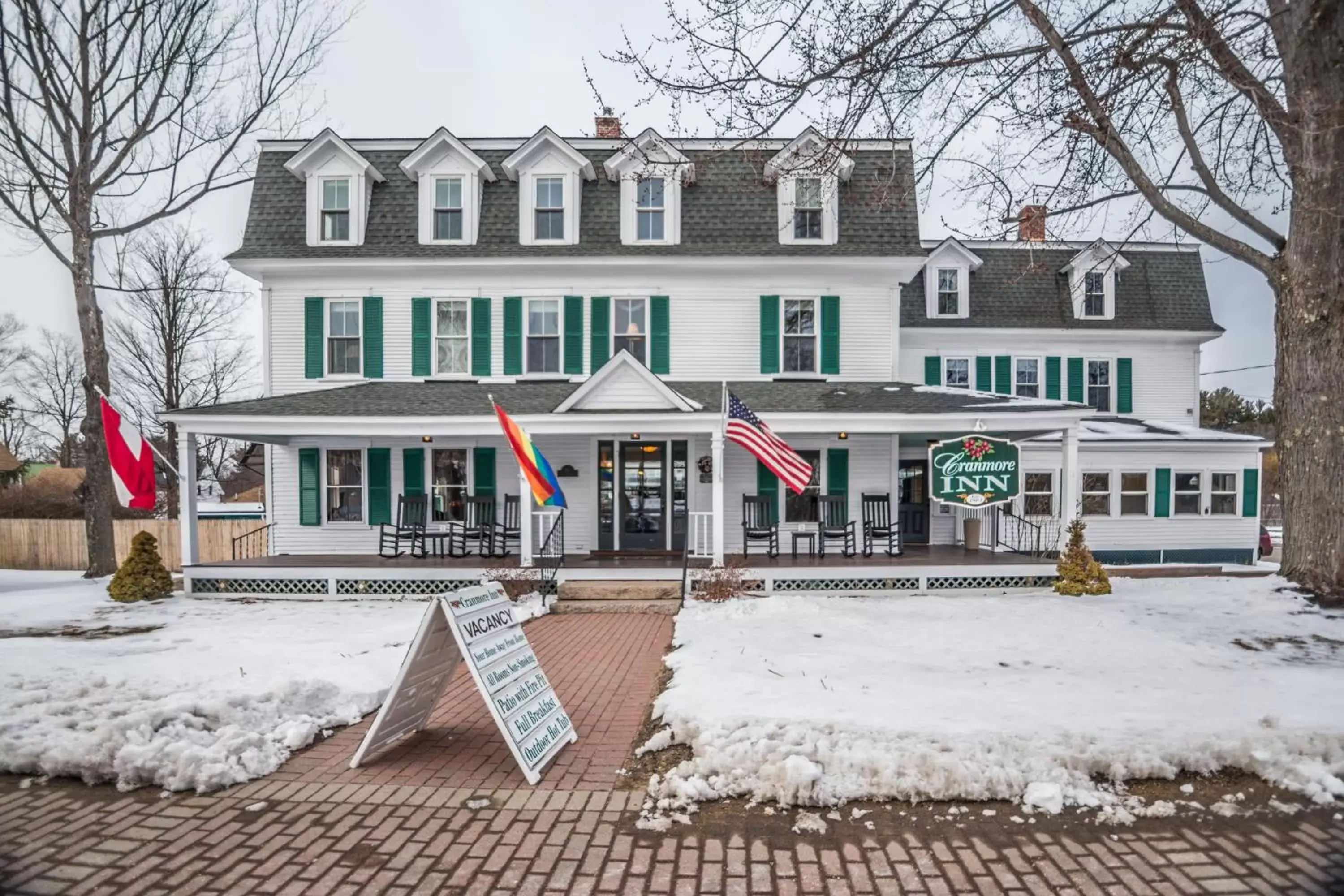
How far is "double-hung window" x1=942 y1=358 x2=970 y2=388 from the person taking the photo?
1686cm

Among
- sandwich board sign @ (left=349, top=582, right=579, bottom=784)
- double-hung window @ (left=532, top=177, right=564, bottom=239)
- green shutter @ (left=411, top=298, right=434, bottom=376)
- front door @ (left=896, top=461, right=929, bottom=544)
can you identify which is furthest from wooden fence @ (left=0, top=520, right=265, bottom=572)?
front door @ (left=896, top=461, right=929, bottom=544)

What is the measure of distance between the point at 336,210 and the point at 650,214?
20.6 feet

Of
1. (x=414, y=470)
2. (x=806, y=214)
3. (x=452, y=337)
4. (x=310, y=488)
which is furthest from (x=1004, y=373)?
(x=310, y=488)

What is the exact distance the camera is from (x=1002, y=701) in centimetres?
518

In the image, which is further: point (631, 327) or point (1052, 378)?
point (1052, 378)

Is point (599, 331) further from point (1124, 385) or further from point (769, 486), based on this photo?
point (1124, 385)

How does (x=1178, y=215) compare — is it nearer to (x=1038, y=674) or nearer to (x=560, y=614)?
(x=1038, y=674)

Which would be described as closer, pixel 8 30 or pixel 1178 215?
pixel 1178 215

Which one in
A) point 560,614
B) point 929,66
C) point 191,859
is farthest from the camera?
point 560,614

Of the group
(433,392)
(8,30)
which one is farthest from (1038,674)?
(8,30)

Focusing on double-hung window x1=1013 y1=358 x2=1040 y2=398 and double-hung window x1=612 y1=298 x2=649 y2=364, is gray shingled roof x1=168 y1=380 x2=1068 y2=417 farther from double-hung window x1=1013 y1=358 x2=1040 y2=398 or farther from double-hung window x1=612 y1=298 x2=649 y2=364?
double-hung window x1=1013 y1=358 x2=1040 y2=398

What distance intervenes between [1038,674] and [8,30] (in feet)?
63.0

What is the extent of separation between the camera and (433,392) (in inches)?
502

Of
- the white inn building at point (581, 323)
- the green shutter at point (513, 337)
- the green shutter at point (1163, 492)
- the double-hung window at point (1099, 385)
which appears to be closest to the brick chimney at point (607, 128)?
the white inn building at point (581, 323)
